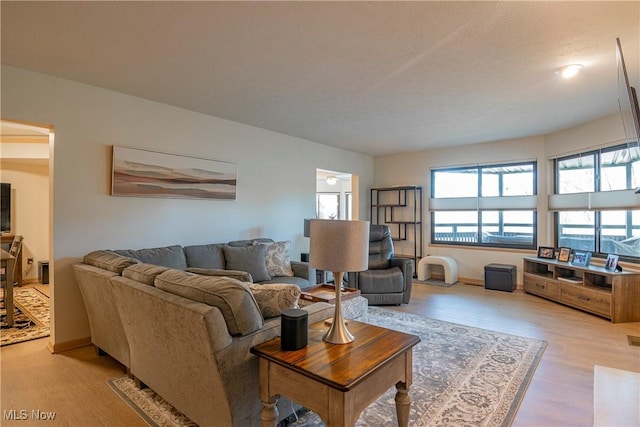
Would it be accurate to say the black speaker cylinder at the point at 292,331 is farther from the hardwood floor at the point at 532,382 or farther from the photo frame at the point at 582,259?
the photo frame at the point at 582,259

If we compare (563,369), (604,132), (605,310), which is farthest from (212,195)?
(604,132)

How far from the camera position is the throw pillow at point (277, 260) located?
4.05 meters

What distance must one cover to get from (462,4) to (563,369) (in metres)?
2.85

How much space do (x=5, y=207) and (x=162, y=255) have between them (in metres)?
4.54

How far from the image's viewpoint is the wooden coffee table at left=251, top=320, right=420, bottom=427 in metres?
1.29

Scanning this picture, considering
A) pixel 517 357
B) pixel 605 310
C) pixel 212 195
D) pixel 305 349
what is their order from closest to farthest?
pixel 305 349 < pixel 517 357 < pixel 605 310 < pixel 212 195

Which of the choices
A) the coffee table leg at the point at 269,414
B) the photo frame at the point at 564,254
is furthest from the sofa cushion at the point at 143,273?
the photo frame at the point at 564,254

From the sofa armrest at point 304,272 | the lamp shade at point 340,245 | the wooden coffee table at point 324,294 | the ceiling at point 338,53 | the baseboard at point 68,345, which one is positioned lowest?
the baseboard at point 68,345

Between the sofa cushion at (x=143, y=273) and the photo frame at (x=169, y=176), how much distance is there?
145 cm

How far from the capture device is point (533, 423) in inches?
78.4

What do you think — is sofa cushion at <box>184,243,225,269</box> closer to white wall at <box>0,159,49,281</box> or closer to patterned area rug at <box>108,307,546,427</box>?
patterned area rug at <box>108,307,546,427</box>

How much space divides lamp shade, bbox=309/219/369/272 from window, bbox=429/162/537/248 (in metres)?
5.15

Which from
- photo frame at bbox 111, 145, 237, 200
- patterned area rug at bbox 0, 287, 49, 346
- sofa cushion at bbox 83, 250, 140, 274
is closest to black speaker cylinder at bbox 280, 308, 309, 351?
sofa cushion at bbox 83, 250, 140, 274

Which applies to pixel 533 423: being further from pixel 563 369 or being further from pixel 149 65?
pixel 149 65
